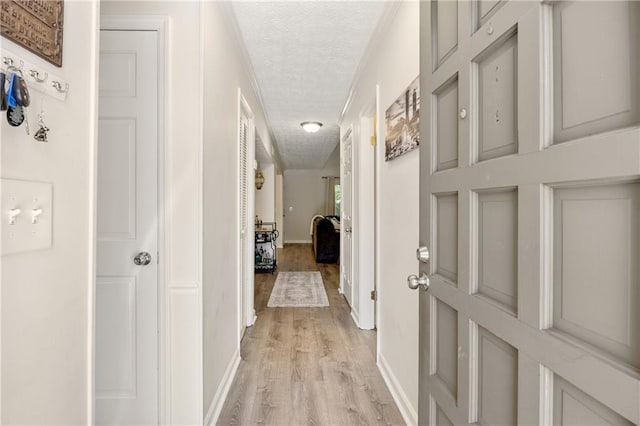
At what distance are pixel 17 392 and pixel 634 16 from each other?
1.17 metres

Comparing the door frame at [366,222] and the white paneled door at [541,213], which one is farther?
the door frame at [366,222]

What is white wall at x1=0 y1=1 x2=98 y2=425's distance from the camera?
0.62 m

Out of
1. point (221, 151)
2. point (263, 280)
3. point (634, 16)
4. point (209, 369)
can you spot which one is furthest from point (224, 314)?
point (263, 280)

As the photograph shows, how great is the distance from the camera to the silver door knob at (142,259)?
65.3 inches

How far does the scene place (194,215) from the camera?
1649mm

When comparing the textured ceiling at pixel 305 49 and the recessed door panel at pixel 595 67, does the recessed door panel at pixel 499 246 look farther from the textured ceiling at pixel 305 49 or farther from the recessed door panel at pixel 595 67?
the textured ceiling at pixel 305 49

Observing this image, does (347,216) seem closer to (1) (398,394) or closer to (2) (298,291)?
(2) (298,291)

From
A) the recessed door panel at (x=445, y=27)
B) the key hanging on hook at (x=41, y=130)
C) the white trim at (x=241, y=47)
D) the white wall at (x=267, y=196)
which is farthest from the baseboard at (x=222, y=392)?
the white wall at (x=267, y=196)

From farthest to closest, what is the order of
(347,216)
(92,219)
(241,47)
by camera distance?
1. (347,216)
2. (241,47)
3. (92,219)

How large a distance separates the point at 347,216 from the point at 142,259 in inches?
110

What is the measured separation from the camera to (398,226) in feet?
6.70

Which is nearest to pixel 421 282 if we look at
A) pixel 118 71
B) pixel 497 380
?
pixel 497 380

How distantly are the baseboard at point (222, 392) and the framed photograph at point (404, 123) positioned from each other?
5.71 ft

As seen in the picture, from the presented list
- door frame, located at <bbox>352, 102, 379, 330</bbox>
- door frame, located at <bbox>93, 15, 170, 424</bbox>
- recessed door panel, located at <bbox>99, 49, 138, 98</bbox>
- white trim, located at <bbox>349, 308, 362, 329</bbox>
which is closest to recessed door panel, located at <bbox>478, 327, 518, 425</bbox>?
door frame, located at <bbox>93, 15, 170, 424</bbox>
